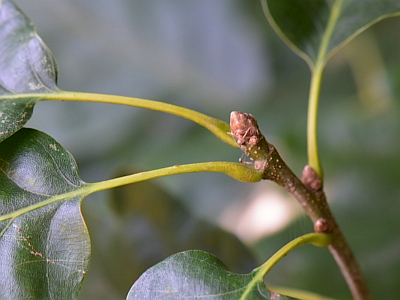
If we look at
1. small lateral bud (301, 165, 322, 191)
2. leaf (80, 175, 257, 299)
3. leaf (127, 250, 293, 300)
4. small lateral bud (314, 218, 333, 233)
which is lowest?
leaf (80, 175, 257, 299)

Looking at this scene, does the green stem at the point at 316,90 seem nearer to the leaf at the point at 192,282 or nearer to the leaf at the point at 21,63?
the leaf at the point at 192,282

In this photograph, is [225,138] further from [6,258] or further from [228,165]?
[6,258]

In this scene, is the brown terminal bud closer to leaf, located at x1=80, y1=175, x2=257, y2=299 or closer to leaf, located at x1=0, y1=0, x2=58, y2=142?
leaf, located at x1=0, y1=0, x2=58, y2=142

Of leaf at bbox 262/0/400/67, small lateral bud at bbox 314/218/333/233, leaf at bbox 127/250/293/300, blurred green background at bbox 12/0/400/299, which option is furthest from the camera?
blurred green background at bbox 12/0/400/299

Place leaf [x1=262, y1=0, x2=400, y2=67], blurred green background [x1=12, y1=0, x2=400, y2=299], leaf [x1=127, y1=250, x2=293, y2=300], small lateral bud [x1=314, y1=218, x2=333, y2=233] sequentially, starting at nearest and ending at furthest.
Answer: leaf [x1=127, y1=250, x2=293, y2=300] < small lateral bud [x1=314, y1=218, x2=333, y2=233] < leaf [x1=262, y1=0, x2=400, y2=67] < blurred green background [x1=12, y1=0, x2=400, y2=299]

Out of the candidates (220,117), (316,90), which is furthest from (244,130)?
(220,117)

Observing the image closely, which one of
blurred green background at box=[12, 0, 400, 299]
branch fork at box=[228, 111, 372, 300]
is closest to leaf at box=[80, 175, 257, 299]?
blurred green background at box=[12, 0, 400, 299]

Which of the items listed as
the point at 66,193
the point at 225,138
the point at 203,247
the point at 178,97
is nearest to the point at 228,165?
the point at 225,138
